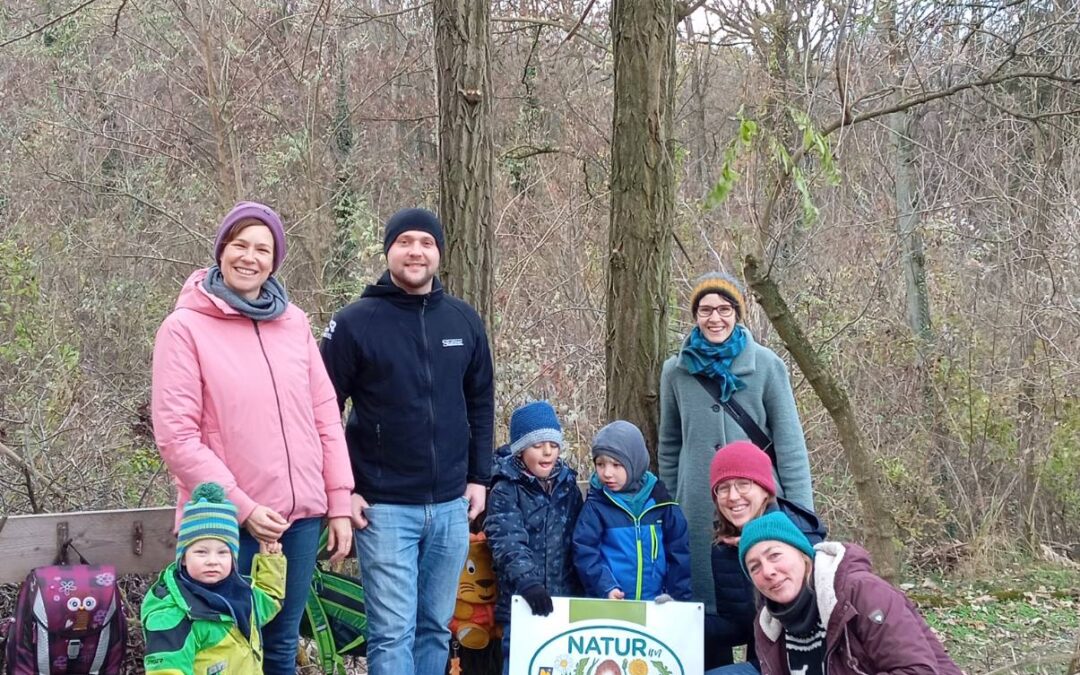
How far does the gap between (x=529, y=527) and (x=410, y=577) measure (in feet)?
1.79

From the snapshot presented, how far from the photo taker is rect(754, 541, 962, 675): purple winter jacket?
3217 mm

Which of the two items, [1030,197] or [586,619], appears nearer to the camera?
[586,619]

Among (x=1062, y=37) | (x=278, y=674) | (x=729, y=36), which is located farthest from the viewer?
(x=729, y=36)

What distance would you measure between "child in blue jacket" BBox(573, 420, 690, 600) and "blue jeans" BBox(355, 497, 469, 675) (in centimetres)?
52

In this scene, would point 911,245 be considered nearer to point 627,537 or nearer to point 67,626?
point 627,537

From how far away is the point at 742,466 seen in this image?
12.9 feet

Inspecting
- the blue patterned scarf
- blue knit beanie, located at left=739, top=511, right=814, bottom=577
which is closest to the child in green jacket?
blue knit beanie, located at left=739, top=511, right=814, bottom=577

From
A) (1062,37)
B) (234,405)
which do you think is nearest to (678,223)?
(1062,37)

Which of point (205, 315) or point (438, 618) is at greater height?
point (205, 315)

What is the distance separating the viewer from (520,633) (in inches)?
160

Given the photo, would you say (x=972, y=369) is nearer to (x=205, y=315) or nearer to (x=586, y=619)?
(x=586, y=619)

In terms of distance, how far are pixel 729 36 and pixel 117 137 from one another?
717cm

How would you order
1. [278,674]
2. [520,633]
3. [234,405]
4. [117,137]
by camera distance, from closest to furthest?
1. [234,405]
2. [278,674]
3. [520,633]
4. [117,137]

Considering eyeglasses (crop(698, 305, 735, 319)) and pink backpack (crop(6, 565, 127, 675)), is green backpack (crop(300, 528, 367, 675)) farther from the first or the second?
eyeglasses (crop(698, 305, 735, 319))
